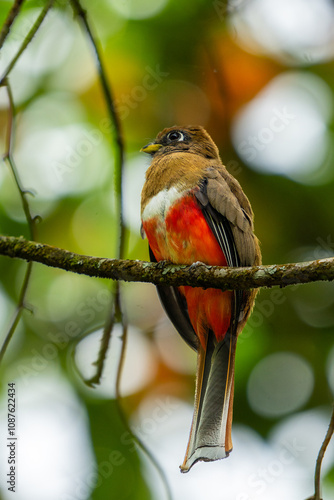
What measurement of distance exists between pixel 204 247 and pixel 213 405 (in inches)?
33.1

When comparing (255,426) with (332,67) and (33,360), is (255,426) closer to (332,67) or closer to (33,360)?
(33,360)

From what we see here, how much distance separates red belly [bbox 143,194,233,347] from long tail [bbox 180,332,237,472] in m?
0.13

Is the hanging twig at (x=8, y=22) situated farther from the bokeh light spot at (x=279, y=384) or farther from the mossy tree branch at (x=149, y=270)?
the bokeh light spot at (x=279, y=384)

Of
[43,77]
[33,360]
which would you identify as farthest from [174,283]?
[43,77]

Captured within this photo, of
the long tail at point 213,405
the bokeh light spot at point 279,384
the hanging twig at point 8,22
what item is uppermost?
the hanging twig at point 8,22

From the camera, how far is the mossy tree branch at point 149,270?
2.52 m

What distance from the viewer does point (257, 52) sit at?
4836mm

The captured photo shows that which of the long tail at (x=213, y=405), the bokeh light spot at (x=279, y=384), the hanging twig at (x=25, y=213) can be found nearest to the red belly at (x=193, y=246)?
the long tail at (x=213, y=405)

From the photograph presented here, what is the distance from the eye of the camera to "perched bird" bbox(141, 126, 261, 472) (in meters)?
3.27

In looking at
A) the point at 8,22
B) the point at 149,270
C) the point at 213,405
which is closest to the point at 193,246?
the point at 149,270

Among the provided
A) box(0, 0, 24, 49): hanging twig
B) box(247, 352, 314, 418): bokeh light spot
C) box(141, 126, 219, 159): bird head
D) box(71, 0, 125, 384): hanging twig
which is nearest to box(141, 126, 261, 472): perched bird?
box(141, 126, 219, 159): bird head

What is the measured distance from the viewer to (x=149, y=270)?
2879 millimetres

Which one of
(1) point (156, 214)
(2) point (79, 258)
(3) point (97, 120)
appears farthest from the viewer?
(3) point (97, 120)

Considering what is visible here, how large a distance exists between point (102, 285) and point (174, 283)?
2092 mm
